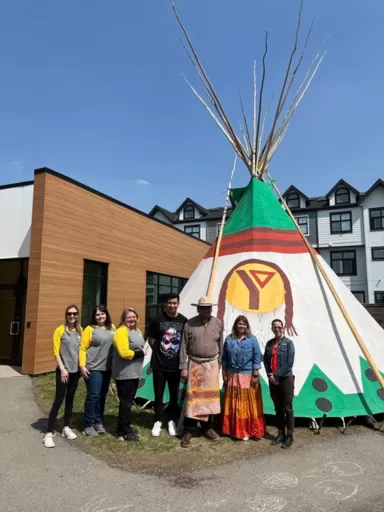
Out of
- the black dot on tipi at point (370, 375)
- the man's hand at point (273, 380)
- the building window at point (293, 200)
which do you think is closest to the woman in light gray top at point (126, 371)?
the man's hand at point (273, 380)

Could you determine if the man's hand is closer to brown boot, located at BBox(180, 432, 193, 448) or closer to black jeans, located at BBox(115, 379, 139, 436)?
brown boot, located at BBox(180, 432, 193, 448)

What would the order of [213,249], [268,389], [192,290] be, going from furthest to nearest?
[213,249] → [192,290] → [268,389]

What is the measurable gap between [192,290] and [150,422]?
85.8 inches

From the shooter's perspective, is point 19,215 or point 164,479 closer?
point 164,479

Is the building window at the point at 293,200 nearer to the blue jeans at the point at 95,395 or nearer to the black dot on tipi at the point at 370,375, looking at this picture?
the black dot on tipi at the point at 370,375

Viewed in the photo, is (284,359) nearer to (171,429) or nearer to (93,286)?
(171,429)

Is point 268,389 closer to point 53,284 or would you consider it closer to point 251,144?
point 251,144

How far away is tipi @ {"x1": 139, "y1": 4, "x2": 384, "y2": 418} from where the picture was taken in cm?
497

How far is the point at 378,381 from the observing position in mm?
5109

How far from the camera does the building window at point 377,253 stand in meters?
25.4

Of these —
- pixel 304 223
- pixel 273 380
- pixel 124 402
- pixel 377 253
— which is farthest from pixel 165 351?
pixel 304 223

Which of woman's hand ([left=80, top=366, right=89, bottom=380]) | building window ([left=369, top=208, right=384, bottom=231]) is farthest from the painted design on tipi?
building window ([left=369, top=208, right=384, bottom=231])

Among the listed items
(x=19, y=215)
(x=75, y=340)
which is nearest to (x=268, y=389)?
(x=75, y=340)

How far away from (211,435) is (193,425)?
0.24 meters
